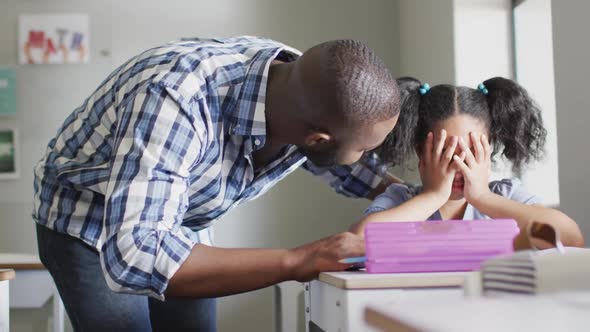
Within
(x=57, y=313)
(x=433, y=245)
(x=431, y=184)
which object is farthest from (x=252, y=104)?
(x=57, y=313)

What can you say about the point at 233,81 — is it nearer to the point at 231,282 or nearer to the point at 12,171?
the point at 231,282

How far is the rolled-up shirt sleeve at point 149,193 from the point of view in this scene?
99cm

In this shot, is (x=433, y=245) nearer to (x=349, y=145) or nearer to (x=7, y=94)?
(x=349, y=145)

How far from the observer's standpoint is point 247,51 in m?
1.26

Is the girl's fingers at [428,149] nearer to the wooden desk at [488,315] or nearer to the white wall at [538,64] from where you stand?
the white wall at [538,64]

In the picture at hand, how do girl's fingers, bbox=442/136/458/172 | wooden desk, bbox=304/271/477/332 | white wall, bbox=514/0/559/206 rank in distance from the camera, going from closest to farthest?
wooden desk, bbox=304/271/477/332
girl's fingers, bbox=442/136/458/172
white wall, bbox=514/0/559/206

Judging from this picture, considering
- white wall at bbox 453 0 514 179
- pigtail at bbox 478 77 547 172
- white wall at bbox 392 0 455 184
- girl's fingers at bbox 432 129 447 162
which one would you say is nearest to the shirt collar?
girl's fingers at bbox 432 129 447 162

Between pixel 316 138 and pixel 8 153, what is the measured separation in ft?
7.46

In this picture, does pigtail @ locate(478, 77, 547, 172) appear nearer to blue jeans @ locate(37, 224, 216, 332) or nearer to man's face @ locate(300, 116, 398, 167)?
man's face @ locate(300, 116, 398, 167)

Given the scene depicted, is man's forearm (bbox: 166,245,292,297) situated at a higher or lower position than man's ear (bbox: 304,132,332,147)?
lower

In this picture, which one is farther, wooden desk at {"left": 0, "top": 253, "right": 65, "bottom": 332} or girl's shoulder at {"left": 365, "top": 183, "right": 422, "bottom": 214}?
wooden desk at {"left": 0, "top": 253, "right": 65, "bottom": 332}

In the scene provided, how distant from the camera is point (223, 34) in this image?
305 centimetres

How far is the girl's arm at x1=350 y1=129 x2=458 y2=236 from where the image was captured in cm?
137

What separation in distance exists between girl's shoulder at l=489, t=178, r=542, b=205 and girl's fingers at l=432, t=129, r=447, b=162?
0.22 meters
